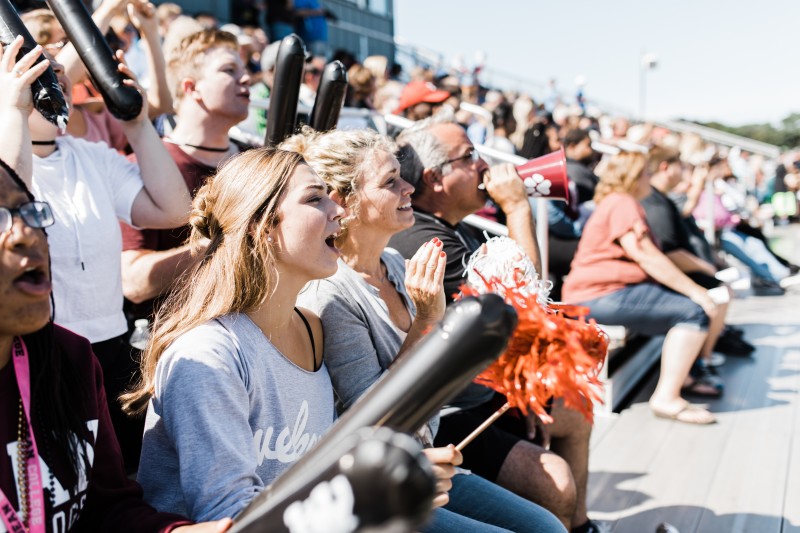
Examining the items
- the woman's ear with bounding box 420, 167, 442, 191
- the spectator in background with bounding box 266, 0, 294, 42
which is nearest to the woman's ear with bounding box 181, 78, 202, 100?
the woman's ear with bounding box 420, 167, 442, 191

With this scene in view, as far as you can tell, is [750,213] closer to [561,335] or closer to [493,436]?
[493,436]

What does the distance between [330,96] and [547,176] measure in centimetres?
88

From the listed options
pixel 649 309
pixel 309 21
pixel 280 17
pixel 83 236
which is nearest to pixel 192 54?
pixel 83 236

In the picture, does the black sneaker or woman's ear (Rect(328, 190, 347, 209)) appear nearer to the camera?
woman's ear (Rect(328, 190, 347, 209))

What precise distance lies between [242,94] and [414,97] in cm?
197

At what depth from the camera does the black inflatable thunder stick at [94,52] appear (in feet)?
6.16

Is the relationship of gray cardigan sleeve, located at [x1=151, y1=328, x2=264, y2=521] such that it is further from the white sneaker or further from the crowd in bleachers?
the white sneaker

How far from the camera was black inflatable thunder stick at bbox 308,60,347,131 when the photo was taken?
7.65 ft

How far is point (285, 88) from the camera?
7.58ft

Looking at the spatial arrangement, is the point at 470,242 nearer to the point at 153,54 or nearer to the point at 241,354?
the point at 153,54

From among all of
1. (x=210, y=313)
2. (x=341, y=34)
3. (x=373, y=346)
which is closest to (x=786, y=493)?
(x=373, y=346)

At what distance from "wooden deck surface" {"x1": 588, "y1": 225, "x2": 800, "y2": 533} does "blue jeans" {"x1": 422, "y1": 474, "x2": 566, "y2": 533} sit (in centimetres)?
91

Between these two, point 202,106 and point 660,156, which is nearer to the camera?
point 202,106

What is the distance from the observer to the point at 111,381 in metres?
2.07
